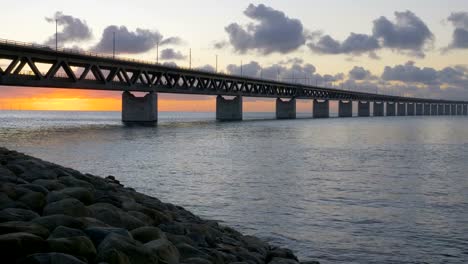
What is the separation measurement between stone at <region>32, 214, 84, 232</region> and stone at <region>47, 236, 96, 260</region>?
1.01m

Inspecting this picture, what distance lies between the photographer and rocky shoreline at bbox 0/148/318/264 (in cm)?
674

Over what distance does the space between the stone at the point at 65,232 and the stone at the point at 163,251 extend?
1097mm

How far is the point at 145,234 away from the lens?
28.9 ft

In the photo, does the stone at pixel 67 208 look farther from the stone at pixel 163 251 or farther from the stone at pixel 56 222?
the stone at pixel 163 251

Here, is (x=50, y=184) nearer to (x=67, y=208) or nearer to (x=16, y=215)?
(x=67, y=208)

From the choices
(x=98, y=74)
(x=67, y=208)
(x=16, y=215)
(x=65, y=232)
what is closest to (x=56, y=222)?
(x=65, y=232)

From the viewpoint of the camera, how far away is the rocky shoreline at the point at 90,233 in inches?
265

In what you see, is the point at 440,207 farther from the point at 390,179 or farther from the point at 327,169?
the point at 327,169

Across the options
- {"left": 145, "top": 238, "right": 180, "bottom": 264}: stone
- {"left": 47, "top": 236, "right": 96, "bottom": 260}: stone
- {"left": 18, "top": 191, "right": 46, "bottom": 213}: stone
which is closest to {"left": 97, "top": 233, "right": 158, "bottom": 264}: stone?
{"left": 47, "top": 236, "right": 96, "bottom": 260}: stone

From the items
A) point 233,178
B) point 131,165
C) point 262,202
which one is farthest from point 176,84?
point 262,202

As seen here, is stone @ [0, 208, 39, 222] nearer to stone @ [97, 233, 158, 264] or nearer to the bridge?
stone @ [97, 233, 158, 264]

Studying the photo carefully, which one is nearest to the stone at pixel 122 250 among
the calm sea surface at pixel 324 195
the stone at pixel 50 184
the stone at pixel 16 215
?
the stone at pixel 16 215

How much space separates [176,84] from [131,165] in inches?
3600

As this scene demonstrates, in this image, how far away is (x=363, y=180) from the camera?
2956 centimetres
